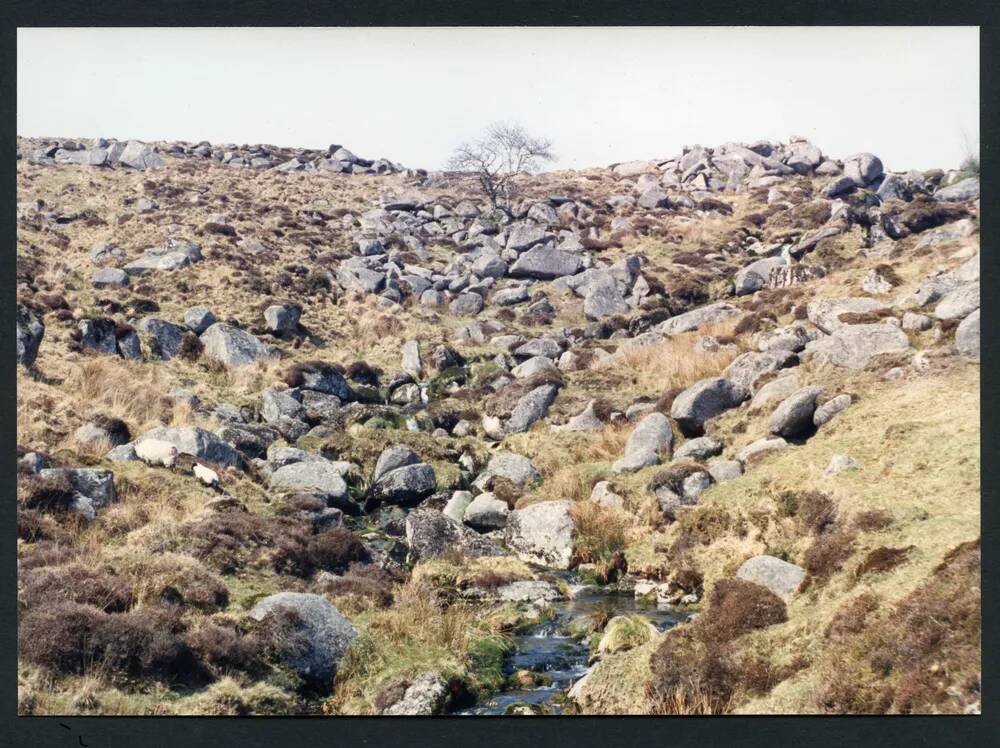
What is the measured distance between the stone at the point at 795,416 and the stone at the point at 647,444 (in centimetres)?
340

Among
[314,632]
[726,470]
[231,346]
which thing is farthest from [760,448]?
[231,346]

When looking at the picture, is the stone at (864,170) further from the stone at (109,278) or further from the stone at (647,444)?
the stone at (109,278)

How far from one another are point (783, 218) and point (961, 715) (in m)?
45.5

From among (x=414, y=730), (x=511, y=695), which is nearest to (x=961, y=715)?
(x=511, y=695)

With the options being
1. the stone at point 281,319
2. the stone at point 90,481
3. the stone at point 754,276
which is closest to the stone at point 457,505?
the stone at point 90,481

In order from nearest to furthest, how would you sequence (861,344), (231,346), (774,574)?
1. (774,574)
2. (861,344)
3. (231,346)

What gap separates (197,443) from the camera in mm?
22562

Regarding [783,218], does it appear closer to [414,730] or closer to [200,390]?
[200,390]

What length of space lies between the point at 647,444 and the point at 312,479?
9559 mm

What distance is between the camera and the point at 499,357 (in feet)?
122

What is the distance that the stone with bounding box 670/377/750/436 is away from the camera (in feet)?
81.6

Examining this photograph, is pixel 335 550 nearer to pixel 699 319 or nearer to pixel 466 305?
pixel 699 319

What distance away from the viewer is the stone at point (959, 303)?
21.9 metres

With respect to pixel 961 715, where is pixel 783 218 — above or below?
above
